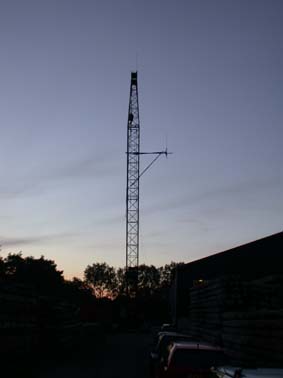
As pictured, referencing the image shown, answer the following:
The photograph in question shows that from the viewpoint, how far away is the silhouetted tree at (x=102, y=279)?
614ft

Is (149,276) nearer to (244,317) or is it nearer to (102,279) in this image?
(102,279)

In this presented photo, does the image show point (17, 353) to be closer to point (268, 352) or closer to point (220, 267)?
point (268, 352)

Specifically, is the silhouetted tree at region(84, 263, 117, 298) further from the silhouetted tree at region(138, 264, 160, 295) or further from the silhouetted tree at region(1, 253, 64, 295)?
the silhouetted tree at region(1, 253, 64, 295)

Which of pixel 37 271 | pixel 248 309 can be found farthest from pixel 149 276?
pixel 248 309

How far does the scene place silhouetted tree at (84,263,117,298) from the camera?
187 metres

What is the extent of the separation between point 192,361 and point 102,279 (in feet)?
581

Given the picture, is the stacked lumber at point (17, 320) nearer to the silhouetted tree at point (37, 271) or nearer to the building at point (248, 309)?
the building at point (248, 309)

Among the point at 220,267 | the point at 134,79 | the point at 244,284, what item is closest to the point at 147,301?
the point at 134,79

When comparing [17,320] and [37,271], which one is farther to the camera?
[37,271]

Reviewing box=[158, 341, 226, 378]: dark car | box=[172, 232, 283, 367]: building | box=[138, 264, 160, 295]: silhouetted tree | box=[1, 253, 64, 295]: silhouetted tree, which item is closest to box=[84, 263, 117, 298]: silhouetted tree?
box=[138, 264, 160, 295]: silhouetted tree

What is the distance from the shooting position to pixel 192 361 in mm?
12766

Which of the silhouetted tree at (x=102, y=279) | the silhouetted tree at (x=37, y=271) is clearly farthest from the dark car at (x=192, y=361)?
the silhouetted tree at (x=102, y=279)

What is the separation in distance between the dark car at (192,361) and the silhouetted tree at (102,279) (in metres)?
175

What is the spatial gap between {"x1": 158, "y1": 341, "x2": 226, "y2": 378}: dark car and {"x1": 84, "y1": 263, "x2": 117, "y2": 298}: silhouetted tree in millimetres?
174991
